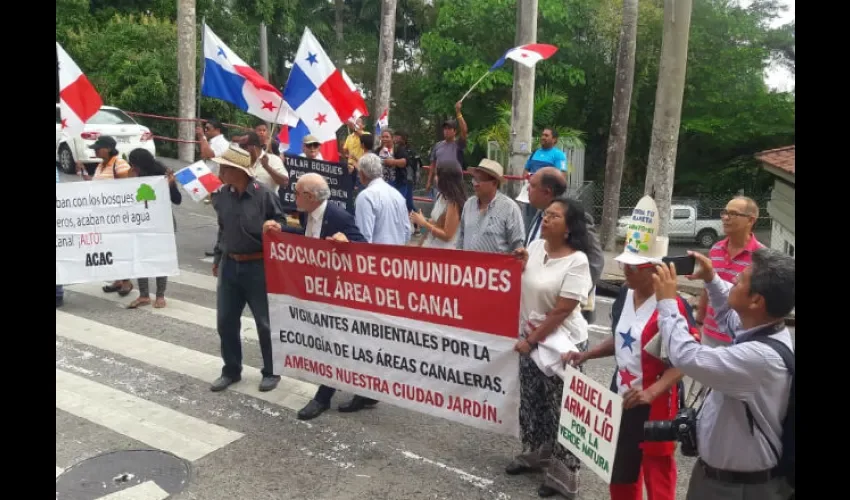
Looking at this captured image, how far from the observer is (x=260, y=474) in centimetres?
473

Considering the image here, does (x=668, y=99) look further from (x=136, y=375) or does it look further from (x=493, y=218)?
(x=136, y=375)

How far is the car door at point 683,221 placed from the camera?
17609mm

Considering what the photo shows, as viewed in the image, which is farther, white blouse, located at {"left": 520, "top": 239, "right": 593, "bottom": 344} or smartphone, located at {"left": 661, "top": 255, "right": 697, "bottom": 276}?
white blouse, located at {"left": 520, "top": 239, "right": 593, "bottom": 344}

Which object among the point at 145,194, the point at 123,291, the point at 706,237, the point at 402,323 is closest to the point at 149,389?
the point at 402,323

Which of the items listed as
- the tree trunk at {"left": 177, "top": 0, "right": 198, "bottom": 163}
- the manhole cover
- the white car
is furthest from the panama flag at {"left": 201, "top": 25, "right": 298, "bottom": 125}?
the tree trunk at {"left": 177, "top": 0, "right": 198, "bottom": 163}

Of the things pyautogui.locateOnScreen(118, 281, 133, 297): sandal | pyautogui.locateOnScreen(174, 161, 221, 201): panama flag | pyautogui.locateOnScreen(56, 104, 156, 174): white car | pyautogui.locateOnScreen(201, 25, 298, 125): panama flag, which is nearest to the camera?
pyautogui.locateOnScreen(201, 25, 298, 125): panama flag

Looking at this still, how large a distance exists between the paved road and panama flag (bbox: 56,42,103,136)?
2750mm

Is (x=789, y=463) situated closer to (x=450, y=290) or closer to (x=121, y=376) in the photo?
(x=450, y=290)

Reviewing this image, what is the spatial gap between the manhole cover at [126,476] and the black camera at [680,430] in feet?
9.35

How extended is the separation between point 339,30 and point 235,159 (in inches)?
1209

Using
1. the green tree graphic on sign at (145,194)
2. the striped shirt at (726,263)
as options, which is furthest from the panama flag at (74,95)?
the striped shirt at (726,263)

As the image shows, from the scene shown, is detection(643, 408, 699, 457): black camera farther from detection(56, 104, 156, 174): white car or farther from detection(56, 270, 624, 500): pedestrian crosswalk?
detection(56, 104, 156, 174): white car

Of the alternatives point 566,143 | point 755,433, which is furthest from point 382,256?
point 566,143

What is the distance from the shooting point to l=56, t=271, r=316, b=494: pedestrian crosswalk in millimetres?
5195
